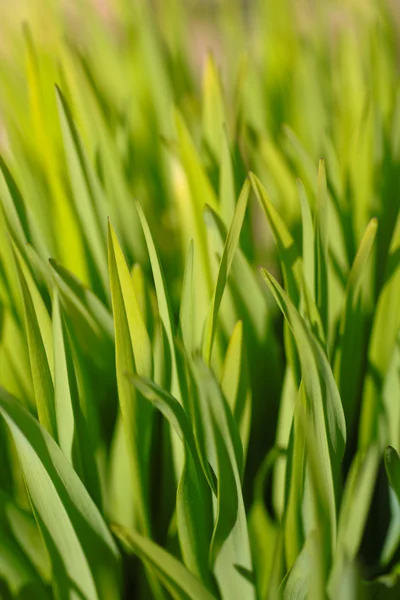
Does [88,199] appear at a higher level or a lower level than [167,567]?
higher

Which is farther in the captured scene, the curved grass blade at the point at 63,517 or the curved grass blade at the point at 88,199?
the curved grass blade at the point at 88,199

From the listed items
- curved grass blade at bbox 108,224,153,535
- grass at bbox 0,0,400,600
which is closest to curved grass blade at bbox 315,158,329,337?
grass at bbox 0,0,400,600

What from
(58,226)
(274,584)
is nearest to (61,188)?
(58,226)

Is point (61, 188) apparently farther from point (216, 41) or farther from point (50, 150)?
point (216, 41)

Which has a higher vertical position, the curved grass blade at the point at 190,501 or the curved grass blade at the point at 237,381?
the curved grass blade at the point at 237,381

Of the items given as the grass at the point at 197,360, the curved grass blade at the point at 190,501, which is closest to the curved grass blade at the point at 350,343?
the grass at the point at 197,360

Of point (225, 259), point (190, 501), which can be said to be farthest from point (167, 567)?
point (225, 259)

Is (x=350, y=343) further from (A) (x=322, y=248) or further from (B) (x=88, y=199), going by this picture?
(B) (x=88, y=199)

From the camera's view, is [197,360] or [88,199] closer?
[197,360]

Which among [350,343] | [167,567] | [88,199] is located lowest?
[167,567]

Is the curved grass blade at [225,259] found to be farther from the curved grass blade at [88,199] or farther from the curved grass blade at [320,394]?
the curved grass blade at [88,199]
